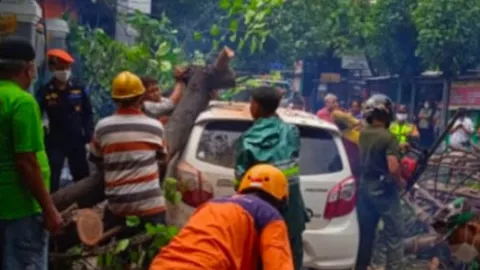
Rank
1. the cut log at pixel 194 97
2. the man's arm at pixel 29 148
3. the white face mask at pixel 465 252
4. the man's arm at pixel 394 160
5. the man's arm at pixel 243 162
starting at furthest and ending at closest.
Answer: the man's arm at pixel 394 160 < the cut log at pixel 194 97 < the man's arm at pixel 243 162 < the man's arm at pixel 29 148 < the white face mask at pixel 465 252

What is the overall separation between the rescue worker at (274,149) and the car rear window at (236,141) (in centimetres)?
147

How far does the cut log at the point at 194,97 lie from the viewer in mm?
8211

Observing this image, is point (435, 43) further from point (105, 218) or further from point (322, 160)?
point (105, 218)

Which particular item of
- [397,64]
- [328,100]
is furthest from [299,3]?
[328,100]

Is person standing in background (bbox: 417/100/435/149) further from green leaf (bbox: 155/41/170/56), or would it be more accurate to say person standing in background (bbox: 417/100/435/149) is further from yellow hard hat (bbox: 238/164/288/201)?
yellow hard hat (bbox: 238/164/288/201)

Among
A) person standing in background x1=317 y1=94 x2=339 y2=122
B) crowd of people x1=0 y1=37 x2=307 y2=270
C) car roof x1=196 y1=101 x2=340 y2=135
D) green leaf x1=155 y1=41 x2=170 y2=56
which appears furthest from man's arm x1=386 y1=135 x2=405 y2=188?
person standing in background x1=317 y1=94 x2=339 y2=122

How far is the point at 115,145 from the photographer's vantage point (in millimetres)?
6375

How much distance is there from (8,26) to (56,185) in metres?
1.41

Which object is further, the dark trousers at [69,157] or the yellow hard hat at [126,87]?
the dark trousers at [69,157]

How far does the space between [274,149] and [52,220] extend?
174 centimetres

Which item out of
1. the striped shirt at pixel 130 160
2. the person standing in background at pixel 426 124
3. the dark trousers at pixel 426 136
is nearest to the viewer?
the striped shirt at pixel 130 160

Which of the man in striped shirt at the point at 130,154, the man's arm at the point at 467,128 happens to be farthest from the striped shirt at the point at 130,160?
the man's arm at the point at 467,128

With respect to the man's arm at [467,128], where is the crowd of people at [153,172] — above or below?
above

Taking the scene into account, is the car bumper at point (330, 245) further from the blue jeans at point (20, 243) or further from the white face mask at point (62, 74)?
the blue jeans at point (20, 243)
